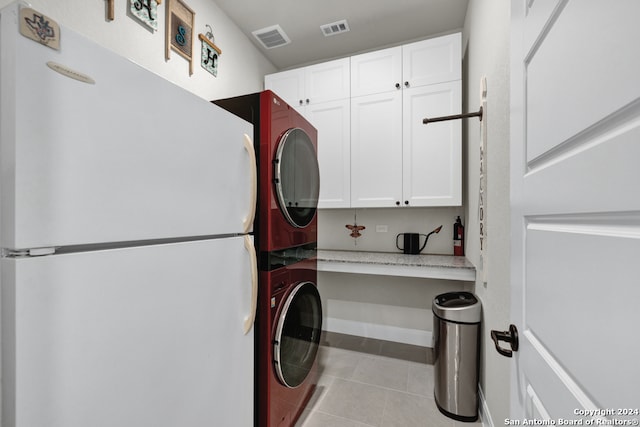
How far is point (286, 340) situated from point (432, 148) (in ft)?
6.18

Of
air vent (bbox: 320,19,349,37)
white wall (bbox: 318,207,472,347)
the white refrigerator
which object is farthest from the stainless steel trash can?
air vent (bbox: 320,19,349,37)

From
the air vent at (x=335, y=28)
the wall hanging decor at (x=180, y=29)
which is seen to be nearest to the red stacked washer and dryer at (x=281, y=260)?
the wall hanging decor at (x=180, y=29)

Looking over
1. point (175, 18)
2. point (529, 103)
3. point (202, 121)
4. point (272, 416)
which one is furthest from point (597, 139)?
point (175, 18)

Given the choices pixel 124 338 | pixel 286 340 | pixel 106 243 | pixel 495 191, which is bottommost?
pixel 286 340

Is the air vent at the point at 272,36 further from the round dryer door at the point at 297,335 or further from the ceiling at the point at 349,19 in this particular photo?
the round dryer door at the point at 297,335

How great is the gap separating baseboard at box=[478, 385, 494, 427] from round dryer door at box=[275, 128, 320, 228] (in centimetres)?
147

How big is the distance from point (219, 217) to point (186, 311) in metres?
0.33

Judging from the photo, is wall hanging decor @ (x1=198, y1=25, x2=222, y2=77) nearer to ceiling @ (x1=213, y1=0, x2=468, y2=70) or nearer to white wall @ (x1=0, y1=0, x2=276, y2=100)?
white wall @ (x1=0, y1=0, x2=276, y2=100)

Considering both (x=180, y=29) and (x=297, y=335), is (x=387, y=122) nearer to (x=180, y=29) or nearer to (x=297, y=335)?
(x=180, y=29)

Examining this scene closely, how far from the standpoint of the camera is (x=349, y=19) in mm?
2410

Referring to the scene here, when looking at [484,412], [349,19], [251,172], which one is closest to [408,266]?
[484,412]

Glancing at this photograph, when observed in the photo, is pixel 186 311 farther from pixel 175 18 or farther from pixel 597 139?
pixel 175 18

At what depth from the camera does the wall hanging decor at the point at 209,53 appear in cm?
213

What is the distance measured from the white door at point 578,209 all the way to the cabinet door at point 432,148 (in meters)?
1.63
